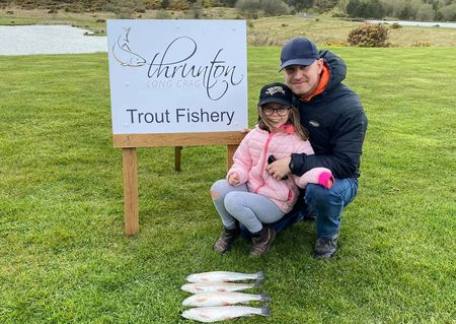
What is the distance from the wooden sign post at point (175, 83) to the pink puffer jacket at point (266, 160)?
1.21ft

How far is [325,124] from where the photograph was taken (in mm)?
3295

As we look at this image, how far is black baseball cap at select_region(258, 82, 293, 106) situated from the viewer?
320 cm

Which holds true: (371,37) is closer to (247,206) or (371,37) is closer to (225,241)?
(225,241)

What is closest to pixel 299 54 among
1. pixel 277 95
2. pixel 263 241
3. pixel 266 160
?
pixel 277 95

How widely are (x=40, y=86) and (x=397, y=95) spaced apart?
7.07 m

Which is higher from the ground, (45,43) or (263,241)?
(45,43)

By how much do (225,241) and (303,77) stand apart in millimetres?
1267

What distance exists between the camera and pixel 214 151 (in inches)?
243

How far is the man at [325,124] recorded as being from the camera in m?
3.20

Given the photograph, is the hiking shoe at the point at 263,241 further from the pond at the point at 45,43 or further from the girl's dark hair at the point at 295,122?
the pond at the point at 45,43

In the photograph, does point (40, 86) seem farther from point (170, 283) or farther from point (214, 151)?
point (170, 283)

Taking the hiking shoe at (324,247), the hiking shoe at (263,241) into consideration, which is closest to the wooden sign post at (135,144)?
the hiking shoe at (263,241)

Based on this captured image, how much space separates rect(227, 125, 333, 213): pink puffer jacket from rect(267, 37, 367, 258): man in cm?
9

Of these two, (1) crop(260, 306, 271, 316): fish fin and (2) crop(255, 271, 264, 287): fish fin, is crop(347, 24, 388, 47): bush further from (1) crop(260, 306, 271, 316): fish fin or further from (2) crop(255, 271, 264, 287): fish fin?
(1) crop(260, 306, 271, 316): fish fin
